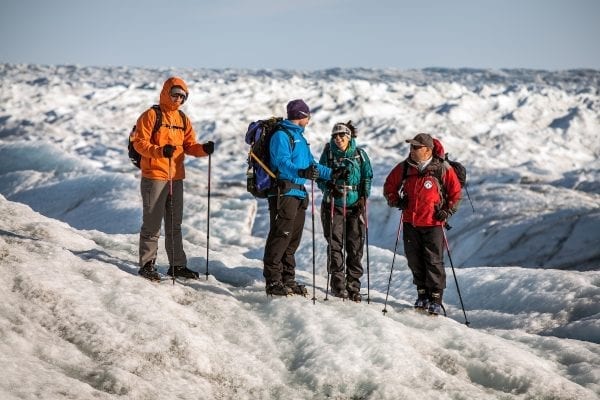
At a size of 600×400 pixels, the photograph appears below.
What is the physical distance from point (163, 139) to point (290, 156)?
130cm

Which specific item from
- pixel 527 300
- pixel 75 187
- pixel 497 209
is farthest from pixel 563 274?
pixel 75 187

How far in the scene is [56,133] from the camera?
52.2 m

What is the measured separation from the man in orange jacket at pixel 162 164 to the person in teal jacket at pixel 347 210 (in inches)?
63.0

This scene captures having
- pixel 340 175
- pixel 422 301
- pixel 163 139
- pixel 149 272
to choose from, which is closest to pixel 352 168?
pixel 340 175

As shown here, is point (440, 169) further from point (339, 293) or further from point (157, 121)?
point (157, 121)

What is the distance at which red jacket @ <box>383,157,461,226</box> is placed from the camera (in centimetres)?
662

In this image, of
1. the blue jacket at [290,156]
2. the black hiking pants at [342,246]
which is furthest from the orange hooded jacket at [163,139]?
the black hiking pants at [342,246]

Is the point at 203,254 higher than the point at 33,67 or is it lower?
lower

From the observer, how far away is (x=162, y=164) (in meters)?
6.31

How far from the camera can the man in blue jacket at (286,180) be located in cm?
616

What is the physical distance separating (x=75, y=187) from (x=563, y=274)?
14.1m

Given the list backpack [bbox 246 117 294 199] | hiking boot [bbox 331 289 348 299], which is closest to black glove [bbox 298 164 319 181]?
backpack [bbox 246 117 294 199]

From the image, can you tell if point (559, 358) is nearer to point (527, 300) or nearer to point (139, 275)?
point (527, 300)

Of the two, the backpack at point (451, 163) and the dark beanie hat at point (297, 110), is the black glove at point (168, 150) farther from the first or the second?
the backpack at point (451, 163)
